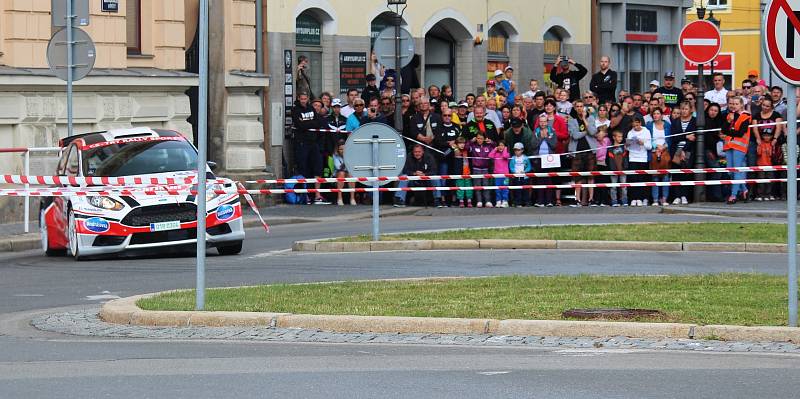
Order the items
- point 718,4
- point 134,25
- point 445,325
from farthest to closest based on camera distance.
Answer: point 718,4 → point 134,25 → point 445,325

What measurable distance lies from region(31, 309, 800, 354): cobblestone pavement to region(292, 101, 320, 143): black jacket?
1620 cm

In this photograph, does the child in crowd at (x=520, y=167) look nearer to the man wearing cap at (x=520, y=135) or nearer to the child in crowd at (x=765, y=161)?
the man wearing cap at (x=520, y=135)

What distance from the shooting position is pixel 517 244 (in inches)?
844

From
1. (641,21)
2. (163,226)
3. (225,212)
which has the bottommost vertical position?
(163,226)

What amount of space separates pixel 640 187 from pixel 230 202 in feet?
32.5

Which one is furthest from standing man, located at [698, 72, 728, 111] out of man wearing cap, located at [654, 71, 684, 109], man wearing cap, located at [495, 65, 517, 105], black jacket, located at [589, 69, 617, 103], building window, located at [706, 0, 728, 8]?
building window, located at [706, 0, 728, 8]

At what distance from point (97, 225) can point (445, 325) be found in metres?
8.46

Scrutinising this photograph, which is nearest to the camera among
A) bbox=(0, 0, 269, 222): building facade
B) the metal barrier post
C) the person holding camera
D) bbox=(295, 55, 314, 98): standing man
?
the metal barrier post

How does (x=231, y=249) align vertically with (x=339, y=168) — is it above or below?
below

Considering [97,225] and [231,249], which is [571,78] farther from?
[97,225]

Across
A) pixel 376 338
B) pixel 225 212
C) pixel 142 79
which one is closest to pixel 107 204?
pixel 225 212

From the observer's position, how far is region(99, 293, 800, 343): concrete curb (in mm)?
12008

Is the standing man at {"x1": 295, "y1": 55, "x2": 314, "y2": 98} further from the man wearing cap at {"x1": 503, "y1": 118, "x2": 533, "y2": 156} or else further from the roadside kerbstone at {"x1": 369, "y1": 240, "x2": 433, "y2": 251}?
the roadside kerbstone at {"x1": 369, "y1": 240, "x2": 433, "y2": 251}

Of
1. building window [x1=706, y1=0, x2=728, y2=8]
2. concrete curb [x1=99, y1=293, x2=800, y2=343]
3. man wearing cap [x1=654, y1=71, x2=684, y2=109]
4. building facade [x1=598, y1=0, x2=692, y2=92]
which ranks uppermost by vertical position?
building window [x1=706, y1=0, x2=728, y2=8]
